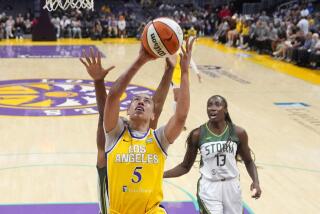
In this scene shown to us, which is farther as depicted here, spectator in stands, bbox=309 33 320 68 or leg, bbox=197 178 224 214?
spectator in stands, bbox=309 33 320 68

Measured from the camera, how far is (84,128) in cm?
1000

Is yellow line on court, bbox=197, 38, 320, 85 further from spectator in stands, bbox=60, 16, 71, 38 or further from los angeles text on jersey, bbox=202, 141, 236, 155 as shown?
los angeles text on jersey, bbox=202, 141, 236, 155

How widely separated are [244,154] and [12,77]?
11.8 meters

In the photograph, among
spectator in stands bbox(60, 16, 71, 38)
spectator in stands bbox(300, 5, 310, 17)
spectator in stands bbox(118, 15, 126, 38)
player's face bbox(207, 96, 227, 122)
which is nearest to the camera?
player's face bbox(207, 96, 227, 122)

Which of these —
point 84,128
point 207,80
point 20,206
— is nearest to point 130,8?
point 207,80

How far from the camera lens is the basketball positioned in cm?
362

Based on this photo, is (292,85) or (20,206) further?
(292,85)

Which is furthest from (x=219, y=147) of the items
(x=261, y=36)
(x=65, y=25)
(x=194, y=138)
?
(x=65, y=25)

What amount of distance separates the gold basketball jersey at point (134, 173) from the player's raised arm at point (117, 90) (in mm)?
152

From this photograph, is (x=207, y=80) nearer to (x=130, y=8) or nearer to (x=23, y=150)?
(x=23, y=150)

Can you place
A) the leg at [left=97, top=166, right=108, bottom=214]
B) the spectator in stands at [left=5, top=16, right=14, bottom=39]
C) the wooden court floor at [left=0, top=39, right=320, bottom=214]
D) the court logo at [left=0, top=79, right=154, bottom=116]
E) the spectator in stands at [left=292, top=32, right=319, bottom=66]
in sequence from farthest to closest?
the spectator in stands at [left=5, top=16, right=14, bottom=39], the spectator in stands at [left=292, top=32, right=319, bottom=66], the court logo at [left=0, top=79, right=154, bottom=116], the wooden court floor at [left=0, top=39, right=320, bottom=214], the leg at [left=97, top=166, right=108, bottom=214]

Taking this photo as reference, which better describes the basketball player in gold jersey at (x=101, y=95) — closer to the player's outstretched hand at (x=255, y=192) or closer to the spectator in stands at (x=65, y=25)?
the player's outstretched hand at (x=255, y=192)

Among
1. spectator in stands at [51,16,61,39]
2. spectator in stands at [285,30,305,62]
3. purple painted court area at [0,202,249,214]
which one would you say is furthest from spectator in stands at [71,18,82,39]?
purple painted court area at [0,202,249,214]

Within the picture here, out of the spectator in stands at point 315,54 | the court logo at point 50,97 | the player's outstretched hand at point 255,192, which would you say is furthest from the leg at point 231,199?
the spectator in stands at point 315,54
